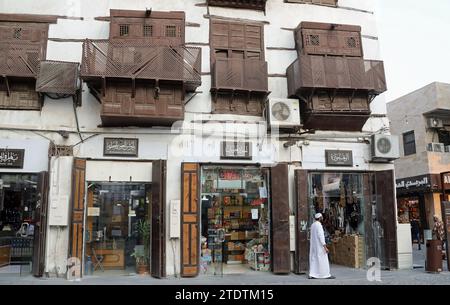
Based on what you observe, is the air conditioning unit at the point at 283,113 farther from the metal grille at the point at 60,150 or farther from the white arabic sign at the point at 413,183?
the white arabic sign at the point at 413,183

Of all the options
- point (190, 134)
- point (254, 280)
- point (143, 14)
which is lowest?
point (254, 280)

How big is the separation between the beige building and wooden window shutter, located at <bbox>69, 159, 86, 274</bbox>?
55.9ft

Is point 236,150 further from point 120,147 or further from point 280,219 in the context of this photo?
point 120,147

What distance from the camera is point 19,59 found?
12.1 m

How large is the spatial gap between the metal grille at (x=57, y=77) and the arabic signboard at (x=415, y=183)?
18.5m

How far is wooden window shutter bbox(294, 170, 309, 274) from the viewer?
1238 cm

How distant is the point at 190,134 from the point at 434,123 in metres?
16.2

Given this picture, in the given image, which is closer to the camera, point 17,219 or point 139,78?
point 139,78

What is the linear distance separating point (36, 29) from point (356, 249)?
38.8 ft

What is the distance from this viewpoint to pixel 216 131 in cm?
1289

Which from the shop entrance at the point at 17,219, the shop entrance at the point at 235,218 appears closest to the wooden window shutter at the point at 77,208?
the shop entrance at the point at 17,219

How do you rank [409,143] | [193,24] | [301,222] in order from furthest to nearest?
[409,143], [193,24], [301,222]

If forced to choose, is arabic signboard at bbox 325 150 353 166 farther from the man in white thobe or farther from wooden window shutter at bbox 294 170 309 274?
the man in white thobe

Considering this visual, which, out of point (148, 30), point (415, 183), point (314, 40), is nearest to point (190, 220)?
point (148, 30)
